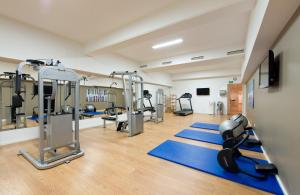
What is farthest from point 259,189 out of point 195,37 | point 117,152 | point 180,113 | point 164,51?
point 180,113

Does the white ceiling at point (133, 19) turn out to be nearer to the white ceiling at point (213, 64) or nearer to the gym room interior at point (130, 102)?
the gym room interior at point (130, 102)

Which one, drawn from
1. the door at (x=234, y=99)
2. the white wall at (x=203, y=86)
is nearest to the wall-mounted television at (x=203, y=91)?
the white wall at (x=203, y=86)

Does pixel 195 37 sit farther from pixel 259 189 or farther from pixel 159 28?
pixel 259 189

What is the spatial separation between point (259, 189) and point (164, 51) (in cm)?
539

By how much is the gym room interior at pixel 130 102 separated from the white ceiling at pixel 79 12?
23mm

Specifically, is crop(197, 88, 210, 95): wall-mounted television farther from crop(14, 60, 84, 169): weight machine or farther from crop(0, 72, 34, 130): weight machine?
crop(0, 72, 34, 130): weight machine

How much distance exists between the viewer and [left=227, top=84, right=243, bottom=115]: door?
32.1 feet

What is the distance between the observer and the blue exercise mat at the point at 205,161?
197cm

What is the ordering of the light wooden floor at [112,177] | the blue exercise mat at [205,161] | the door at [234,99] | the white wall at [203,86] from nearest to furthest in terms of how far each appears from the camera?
the light wooden floor at [112,177] < the blue exercise mat at [205,161] < the door at [234,99] < the white wall at [203,86]

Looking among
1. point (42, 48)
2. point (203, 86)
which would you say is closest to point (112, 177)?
point (42, 48)

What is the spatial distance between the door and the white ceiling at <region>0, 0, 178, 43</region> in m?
8.95

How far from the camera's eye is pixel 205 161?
8.69 feet

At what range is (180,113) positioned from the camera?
9438 millimetres

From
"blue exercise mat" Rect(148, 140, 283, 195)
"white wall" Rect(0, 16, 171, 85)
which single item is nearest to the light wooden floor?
"blue exercise mat" Rect(148, 140, 283, 195)
